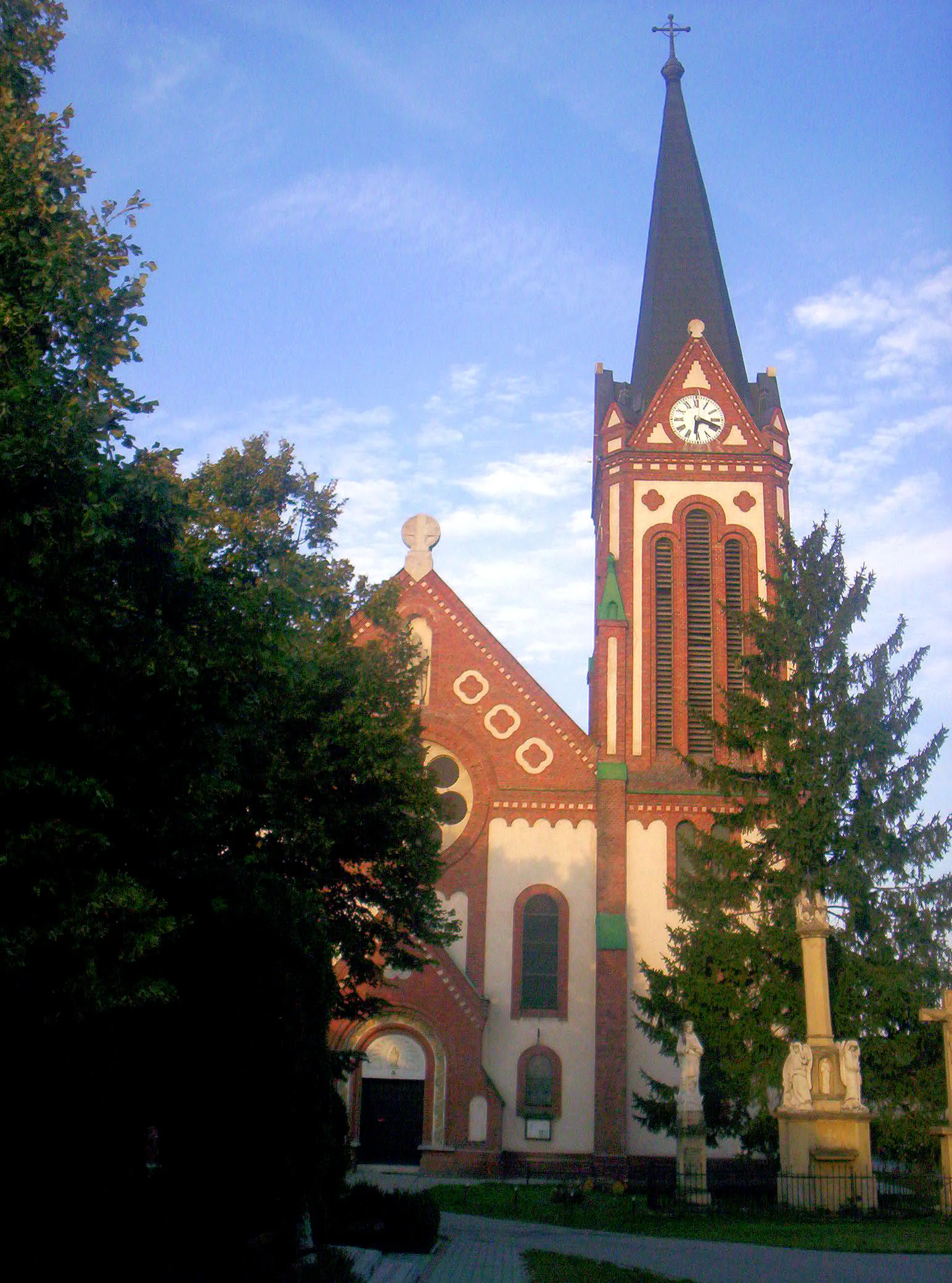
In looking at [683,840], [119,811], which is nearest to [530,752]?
[683,840]

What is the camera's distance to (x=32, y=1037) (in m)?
9.34

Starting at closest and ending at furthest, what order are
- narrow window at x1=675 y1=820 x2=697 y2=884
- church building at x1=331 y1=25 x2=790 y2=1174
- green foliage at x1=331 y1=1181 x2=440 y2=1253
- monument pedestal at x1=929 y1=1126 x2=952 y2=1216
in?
green foliage at x1=331 y1=1181 x2=440 y2=1253, monument pedestal at x1=929 y1=1126 x2=952 y2=1216, church building at x1=331 y1=25 x2=790 y2=1174, narrow window at x1=675 y1=820 x2=697 y2=884

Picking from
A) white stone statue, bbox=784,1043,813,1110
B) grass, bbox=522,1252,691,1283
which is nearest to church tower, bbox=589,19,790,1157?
white stone statue, bbox=784,1043,813,1110

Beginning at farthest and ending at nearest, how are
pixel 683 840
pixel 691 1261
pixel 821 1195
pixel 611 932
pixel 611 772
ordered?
pixel 611 772 → pixel 683 840 → pixel 611 932 → pixel 821 1195 → pixel 691 1261

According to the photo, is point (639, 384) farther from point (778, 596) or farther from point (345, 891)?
point (345, 891)

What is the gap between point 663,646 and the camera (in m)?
34.7

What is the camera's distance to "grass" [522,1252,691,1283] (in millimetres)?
12047

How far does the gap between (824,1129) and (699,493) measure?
72.9 ft

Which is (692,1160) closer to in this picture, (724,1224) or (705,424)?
(724,1224)

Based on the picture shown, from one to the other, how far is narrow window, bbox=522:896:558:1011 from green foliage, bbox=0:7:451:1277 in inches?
700

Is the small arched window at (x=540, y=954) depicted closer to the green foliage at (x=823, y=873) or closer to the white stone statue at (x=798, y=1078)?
the green foliage at (x=823, y=873)

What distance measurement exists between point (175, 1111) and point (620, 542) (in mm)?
27040

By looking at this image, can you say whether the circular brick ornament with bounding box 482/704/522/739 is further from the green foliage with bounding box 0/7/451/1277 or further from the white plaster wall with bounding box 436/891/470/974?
the green foliage with bounding box 0/7/451/1277

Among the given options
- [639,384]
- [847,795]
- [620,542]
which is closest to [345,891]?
[847,795]
